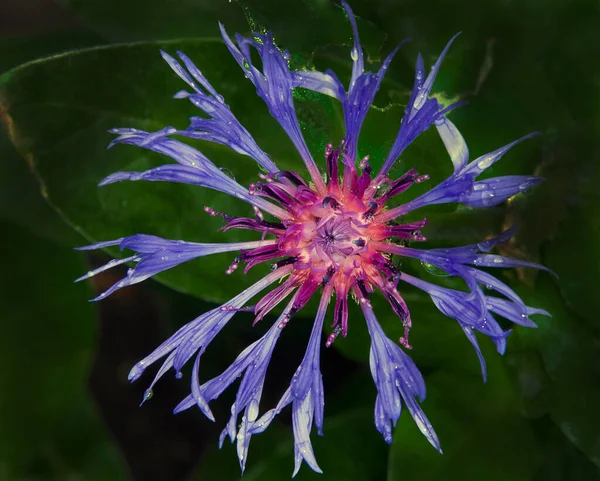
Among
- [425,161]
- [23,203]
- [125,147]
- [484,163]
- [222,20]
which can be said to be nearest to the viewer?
[484,163]

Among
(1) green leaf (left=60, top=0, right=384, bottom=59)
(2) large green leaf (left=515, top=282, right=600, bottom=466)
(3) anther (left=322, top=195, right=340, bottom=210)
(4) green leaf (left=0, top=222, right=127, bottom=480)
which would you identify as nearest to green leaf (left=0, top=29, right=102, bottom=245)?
(4) green leaf (left=0, top=222, right=127, bottom=480)

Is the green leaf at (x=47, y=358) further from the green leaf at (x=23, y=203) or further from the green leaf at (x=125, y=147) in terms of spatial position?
the green leaf at (x=125, y=147)

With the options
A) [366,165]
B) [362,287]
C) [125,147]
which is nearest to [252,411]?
[362,287]

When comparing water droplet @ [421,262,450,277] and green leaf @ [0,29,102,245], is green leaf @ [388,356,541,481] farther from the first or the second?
green leaf @ [0,29,102,245]

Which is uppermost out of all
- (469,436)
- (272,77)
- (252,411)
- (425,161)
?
(272,77)

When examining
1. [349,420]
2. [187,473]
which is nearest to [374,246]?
[349,420]

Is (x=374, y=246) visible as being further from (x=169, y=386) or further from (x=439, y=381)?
(x=169, y=386)

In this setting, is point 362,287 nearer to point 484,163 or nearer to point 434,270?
point 434,270
